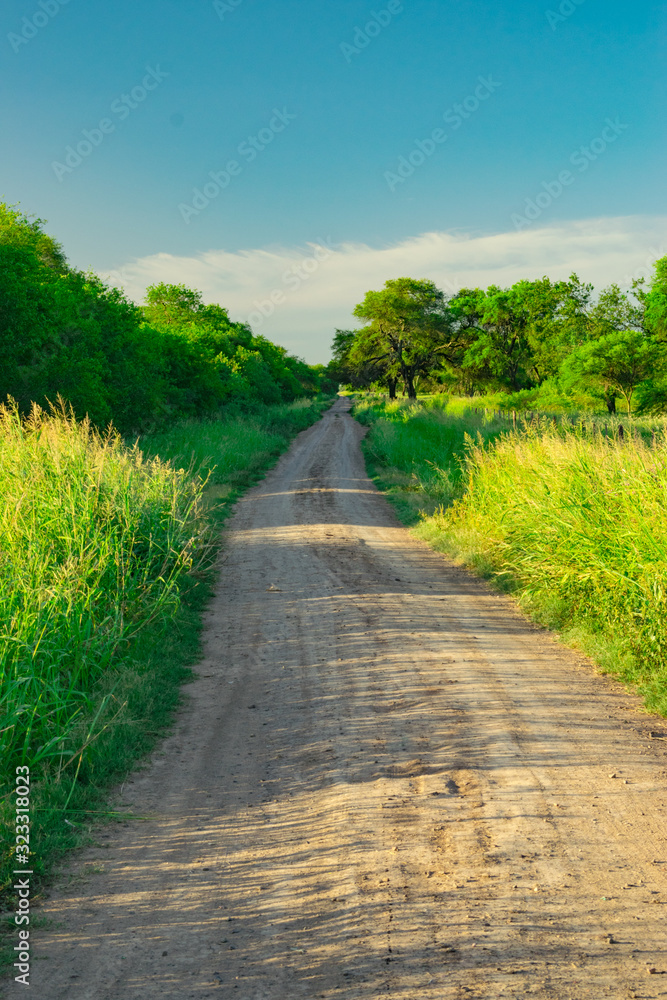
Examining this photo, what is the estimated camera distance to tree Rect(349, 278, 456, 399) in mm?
53906

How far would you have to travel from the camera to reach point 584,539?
6477 mm

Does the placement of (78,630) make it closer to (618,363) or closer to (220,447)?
(220,447)

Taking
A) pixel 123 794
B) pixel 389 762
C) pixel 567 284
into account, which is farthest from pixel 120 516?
pixel 567 284

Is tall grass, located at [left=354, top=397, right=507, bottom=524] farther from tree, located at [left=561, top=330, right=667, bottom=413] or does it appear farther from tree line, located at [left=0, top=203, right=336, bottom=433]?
tree, located at [left=561, top=330, right=667, bottom=413]

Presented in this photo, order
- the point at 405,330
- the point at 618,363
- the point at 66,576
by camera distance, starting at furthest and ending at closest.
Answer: the point at 405,330 → the point at 618,363 → the point at 66,576

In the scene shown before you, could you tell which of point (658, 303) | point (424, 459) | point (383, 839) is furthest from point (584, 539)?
point (658, 303)

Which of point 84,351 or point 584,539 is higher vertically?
point 84,351

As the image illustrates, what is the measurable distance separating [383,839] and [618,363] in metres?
43.0

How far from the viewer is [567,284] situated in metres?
55.4

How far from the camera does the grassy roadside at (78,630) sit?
3.88 m

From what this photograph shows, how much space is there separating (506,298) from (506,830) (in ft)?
195

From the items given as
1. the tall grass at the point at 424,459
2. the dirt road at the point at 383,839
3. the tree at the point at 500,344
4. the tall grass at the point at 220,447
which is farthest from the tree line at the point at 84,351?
the tree at the point at 500,344

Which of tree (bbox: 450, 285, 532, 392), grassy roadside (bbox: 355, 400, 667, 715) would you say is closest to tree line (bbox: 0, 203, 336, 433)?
grassy roadside (bbox: 355, 400, 667, 715)

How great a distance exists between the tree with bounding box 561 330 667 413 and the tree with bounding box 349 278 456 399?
14769 millimetres
